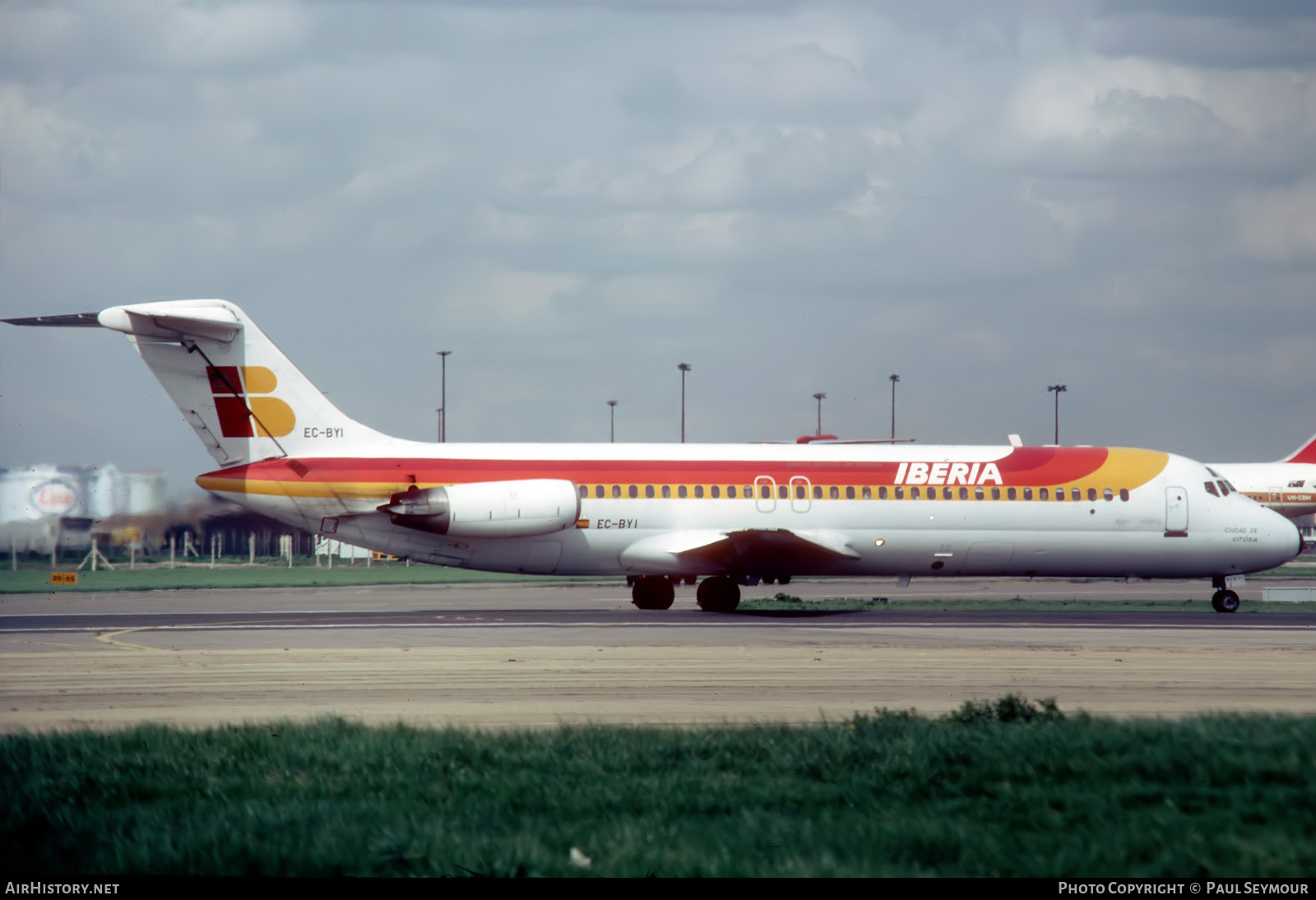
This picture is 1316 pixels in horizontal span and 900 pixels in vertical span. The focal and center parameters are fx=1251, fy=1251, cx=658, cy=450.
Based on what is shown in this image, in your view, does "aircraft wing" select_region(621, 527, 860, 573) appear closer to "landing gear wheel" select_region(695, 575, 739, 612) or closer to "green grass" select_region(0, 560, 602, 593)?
"landing gear wheel" select_region(695, 575, 739, 612)

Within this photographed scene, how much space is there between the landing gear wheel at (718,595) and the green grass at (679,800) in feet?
59.9

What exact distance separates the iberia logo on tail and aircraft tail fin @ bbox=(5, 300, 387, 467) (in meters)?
0.02

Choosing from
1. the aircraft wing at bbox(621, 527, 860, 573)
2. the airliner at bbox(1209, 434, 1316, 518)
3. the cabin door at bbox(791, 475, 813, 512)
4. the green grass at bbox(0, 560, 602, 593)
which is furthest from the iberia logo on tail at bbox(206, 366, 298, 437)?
the airliner at bbox(1209, 434, 1316, 518)

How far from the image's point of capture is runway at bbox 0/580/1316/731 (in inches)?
516

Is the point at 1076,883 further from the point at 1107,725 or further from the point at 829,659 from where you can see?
the point at 829,659

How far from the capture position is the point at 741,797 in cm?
828

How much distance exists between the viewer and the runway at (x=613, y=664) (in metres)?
13.1

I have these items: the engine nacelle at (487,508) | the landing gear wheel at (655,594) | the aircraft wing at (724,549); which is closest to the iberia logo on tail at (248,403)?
→ the engine nacelle at (487,508)

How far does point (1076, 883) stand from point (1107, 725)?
4.97 meters

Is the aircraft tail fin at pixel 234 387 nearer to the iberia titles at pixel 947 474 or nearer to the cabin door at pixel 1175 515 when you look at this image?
the iberia titles at pixel 947 474

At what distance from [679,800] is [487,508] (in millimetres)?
19971

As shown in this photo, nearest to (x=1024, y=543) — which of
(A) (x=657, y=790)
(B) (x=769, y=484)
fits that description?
(B) (x=769, y=484)

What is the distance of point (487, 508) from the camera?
27.8 metres

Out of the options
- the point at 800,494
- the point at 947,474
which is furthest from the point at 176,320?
the point at 947,474
